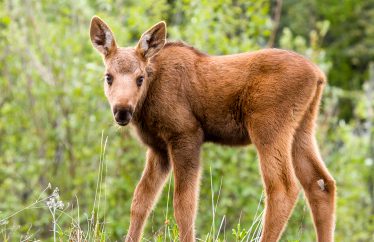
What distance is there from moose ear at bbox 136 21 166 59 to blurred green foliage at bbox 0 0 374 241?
5464 mm

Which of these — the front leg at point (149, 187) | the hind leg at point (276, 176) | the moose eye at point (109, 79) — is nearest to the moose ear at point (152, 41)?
the moose eye at point (109, 79)

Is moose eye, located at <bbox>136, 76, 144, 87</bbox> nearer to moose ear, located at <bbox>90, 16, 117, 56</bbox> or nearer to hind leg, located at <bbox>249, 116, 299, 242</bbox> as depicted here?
moose ear, located at <bbox>90, 16, 117, 56</bbox>

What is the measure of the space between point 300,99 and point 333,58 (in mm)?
30954

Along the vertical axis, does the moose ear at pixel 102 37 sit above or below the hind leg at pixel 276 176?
above

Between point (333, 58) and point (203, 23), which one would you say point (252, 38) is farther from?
point (333, 58)

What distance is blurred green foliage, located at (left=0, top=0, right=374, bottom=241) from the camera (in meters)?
14.3

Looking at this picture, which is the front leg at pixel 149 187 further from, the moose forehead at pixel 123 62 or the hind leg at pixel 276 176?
the hind leg at pixel 276 176

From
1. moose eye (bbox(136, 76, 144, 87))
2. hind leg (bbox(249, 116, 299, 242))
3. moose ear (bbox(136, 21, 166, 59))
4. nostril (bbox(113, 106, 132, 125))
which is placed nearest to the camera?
nostril (bbox(113, 106, 132, 125))

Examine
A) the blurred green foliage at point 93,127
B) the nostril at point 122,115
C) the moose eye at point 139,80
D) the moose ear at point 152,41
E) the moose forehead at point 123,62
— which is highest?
the moose ear at point 152,41

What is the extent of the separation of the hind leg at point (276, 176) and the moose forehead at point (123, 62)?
1.45 metres

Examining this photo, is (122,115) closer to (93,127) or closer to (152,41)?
(152,41)

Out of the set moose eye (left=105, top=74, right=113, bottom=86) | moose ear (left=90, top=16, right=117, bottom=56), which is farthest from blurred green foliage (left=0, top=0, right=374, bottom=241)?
moose eye (left=105, top=74, right=113, bottom=86)

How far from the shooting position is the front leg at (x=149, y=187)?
8523 mm

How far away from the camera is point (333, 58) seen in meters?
38.2
